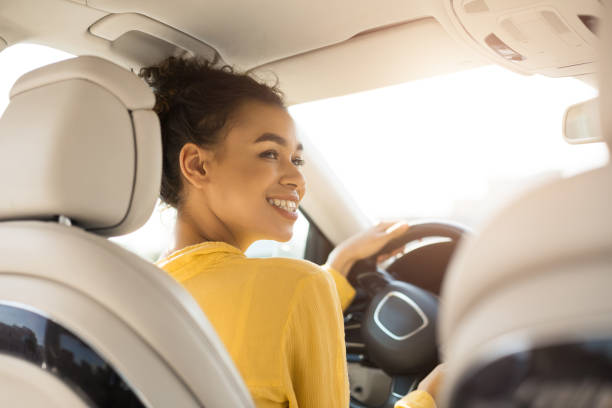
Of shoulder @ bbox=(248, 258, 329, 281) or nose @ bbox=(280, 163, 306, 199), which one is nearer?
shoulder @ bbox=(248, 258, 329, 281)

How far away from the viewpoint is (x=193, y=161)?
1.50m

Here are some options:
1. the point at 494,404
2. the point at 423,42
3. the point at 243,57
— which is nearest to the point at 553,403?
the point at 494,404

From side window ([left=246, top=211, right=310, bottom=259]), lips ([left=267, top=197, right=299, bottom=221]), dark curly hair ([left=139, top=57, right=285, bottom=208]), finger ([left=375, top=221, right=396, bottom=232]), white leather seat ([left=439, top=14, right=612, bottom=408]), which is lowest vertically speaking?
white leather seat ([left=439, top=14, right=612, bottom=408])

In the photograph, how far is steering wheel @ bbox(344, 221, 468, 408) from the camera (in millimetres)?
1762

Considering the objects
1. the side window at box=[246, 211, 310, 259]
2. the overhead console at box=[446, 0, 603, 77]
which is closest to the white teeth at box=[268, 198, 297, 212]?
the overhead console at box=[446, 0, 603, 77]

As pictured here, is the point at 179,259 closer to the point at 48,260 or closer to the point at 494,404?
the point at 48,260

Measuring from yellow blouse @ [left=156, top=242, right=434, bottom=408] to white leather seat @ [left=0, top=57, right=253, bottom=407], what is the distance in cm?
22

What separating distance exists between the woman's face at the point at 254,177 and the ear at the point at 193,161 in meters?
0.01

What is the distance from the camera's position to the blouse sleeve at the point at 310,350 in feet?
3.70

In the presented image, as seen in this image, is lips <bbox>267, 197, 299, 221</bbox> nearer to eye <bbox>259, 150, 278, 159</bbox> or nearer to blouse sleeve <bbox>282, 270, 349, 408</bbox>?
eye <bbox>259, 150, 278, 159</bbox>

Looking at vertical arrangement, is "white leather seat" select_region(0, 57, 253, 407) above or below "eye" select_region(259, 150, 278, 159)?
below

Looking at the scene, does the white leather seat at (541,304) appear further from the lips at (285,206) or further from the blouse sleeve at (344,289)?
the blouse sleeve at (344,289)

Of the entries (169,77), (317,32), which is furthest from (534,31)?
(169,77)

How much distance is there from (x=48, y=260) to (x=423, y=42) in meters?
1.13
